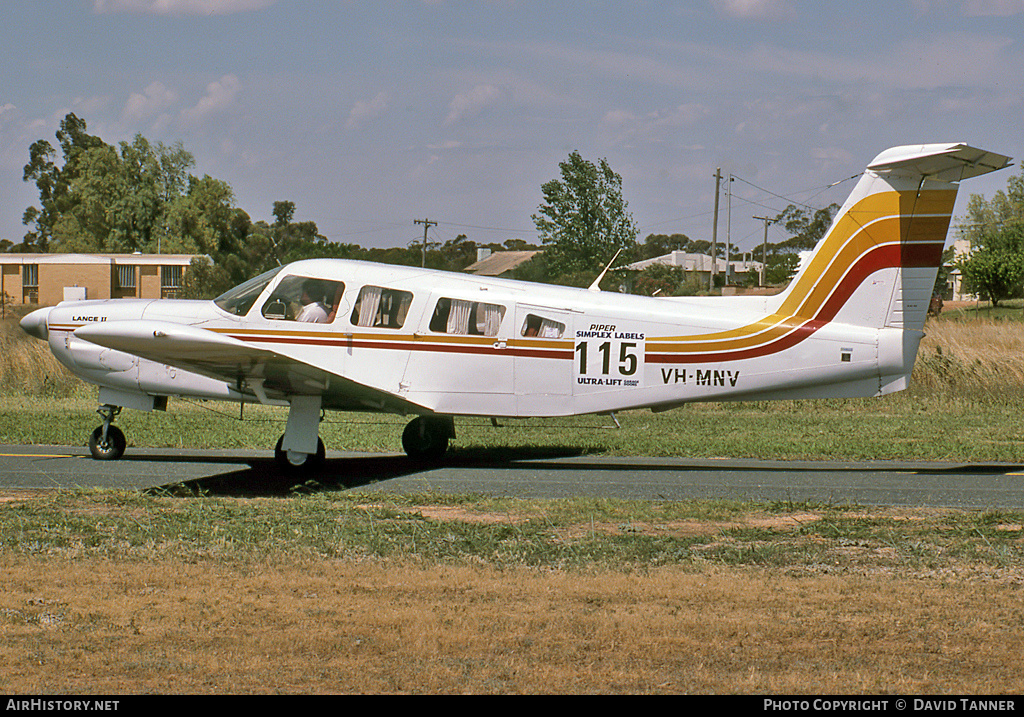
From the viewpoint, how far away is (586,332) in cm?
1248

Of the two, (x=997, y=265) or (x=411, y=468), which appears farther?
(x=997, y=265)

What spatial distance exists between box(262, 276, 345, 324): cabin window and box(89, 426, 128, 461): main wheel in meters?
2.98

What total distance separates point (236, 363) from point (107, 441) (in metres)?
3.57

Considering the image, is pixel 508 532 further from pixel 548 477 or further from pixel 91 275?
pixel 91 275

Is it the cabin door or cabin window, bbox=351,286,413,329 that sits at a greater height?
cabin window, bbox=351,286,413,329

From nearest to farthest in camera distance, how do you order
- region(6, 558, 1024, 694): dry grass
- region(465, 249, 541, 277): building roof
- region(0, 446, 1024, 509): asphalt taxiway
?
region(6, 558, 1024, 694): dry grass
region(0, 446, 1024, 509): asphalt taxiway
region(465, 249, 541, 277): building roof

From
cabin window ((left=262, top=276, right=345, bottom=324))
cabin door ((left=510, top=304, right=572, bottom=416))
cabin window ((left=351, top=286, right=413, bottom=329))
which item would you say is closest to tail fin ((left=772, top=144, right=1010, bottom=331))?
cabin door ((left=510, top=304, right=572, bottom=416))

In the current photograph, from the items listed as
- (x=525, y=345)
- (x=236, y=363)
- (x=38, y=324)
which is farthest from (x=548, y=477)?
(x=38, y=324)

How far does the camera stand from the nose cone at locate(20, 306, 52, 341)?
13.6 m

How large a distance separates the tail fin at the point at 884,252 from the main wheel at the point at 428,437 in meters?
4.86

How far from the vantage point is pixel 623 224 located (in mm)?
67188

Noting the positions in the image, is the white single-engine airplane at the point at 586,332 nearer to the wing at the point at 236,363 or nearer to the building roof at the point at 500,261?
the wing at the point at 236,363

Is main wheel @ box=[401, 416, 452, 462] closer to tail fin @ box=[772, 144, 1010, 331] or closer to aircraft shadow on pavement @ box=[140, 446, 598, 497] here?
aircraft shadow on pavement @ box=[140, 446, 598, 497]
